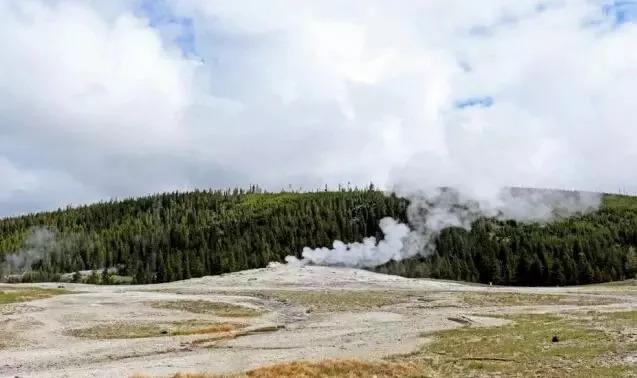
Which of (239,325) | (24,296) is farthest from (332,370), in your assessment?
(24,296)

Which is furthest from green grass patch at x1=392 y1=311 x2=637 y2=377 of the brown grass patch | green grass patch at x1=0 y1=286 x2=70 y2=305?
green grass patch at x1=0 y1=286 x2=70 y2=305

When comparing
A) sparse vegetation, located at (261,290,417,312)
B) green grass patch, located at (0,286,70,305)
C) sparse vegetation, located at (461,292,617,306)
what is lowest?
sparse vegetation, located at (461,292,617,306)

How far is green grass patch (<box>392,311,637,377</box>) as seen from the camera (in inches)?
1242

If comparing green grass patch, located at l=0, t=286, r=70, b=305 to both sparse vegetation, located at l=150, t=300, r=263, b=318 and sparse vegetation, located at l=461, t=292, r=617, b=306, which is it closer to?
sparse vegetation, located at l=150, t=300, r=263, b=318

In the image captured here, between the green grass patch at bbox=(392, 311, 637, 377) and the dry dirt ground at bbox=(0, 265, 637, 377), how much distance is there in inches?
62.6

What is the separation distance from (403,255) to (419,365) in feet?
485

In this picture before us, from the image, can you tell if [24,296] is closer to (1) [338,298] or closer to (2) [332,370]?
(1) [338,298]

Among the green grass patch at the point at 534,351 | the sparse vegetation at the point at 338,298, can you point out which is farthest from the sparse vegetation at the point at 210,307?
the green grass patch at the point at 534,351

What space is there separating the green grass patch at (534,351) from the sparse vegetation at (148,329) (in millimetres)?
19339

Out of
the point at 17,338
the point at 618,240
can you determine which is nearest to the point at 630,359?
the point at 17,338

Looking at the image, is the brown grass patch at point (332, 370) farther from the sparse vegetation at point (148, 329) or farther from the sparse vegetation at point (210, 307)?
the sparse vegetation at point (210, 307)

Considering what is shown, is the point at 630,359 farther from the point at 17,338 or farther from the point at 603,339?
the point at 17,338

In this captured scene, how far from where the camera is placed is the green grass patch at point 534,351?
3155 centimetres

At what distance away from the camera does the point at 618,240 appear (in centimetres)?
18462
